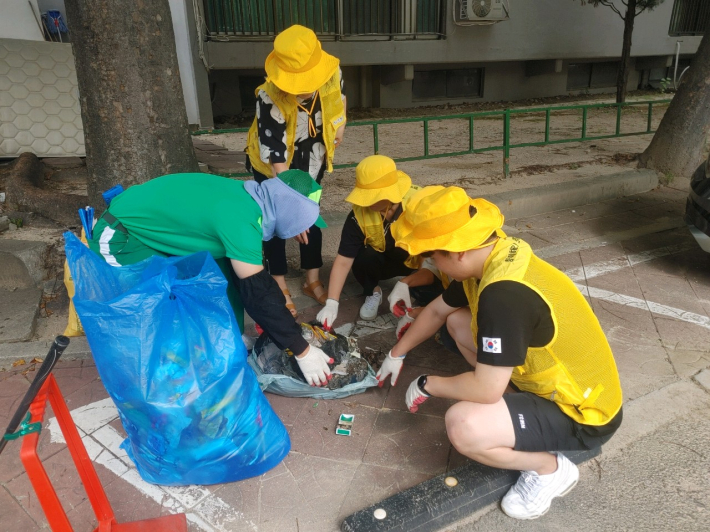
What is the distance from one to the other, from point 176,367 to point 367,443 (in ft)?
2.93

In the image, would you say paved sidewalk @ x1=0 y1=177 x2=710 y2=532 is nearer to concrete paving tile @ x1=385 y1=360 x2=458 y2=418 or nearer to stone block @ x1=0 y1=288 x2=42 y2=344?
concrete paving tile @ x1=385 y1=360 x2=458 y2=418

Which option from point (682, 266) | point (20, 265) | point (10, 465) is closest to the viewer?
point (10, 465)

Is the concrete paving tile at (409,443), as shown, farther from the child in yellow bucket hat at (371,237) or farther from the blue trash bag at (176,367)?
the child in yellow bucket hat at (371,237)

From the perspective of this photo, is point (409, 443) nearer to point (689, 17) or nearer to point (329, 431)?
point (329, 431)

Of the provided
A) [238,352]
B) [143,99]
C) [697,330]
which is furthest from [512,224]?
[238,352]

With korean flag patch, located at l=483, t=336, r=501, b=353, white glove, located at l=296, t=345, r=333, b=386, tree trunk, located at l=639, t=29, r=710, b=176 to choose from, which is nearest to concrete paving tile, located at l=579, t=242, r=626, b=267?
tree trunk, located at l=639, t=29, r=710, b=176

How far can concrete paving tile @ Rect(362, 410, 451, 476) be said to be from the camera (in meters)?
2.20

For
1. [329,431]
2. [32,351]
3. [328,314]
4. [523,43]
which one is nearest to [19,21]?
[32,351]

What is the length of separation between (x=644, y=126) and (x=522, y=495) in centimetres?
890

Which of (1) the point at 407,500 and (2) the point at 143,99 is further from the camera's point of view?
(2) the point at 143,99

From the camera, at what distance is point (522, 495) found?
196 centimetres

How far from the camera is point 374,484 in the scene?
210cm

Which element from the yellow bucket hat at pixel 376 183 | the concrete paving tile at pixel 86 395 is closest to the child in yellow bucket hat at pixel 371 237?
the yellow bucket hat at pixel 376 183

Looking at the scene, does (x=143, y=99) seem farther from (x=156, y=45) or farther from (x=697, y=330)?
(x=697, y=330)
